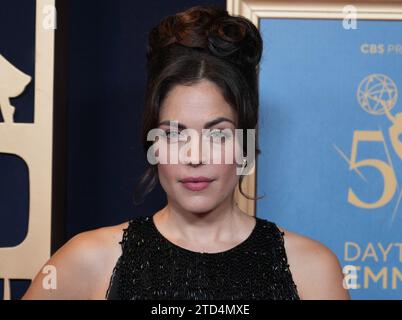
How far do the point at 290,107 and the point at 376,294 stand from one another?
0.50 m

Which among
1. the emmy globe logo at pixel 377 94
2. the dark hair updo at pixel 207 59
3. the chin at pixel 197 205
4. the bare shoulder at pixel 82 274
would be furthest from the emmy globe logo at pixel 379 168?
the bare shoulder at pixel 82 274

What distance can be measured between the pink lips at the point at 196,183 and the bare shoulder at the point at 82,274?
8.7 inches

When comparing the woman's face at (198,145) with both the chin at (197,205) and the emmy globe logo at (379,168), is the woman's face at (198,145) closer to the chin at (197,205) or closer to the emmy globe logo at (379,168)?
the chin at (197,205)

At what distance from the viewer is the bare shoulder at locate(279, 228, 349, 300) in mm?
1539

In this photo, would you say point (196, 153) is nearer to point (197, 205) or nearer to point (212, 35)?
point (197, 205)

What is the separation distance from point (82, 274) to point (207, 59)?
0.50m

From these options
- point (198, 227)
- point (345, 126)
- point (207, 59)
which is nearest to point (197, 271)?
point (198, 227)

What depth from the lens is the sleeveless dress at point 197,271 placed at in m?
1.48

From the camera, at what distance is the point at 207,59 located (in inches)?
58.3

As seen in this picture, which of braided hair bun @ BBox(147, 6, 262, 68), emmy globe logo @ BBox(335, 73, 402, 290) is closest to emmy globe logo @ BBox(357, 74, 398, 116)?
emmy globe logo @ BBox(335, 73, 402, 290)
